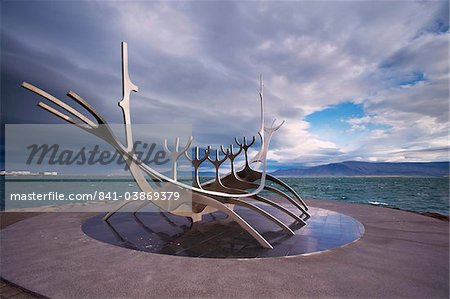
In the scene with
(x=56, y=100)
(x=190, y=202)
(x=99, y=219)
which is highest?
(x=56, y=100)

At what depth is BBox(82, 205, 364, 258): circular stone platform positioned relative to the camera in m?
7.47

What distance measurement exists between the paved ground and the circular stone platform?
21.9 inches

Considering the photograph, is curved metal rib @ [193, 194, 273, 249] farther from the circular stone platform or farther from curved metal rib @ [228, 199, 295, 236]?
curved metal rib @ [228, 199, 295, 236]

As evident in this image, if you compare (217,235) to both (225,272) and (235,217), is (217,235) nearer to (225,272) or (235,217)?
(235,217)

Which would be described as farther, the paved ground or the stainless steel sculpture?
the stainless steel sculpture

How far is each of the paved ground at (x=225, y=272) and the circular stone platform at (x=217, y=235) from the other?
0.56 meters

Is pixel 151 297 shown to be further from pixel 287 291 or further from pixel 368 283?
pixel 368 283

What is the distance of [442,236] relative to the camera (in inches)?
365

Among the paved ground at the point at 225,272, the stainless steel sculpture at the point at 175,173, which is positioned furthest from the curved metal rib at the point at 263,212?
the paved ground at the point at 225,272

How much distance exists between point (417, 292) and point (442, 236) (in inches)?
238

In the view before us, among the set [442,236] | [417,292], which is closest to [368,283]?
[417,292]

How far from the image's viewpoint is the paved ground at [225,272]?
491 centimetres

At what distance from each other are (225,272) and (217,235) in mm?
3404

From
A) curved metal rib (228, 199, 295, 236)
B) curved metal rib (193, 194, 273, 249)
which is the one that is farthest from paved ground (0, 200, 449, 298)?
curved metal rib (228, 199, 295, 236)
